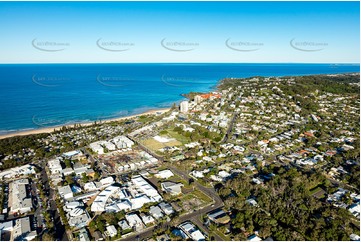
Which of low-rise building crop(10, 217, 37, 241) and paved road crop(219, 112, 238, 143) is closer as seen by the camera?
low-rise building crop(10, 217, 37, 241)

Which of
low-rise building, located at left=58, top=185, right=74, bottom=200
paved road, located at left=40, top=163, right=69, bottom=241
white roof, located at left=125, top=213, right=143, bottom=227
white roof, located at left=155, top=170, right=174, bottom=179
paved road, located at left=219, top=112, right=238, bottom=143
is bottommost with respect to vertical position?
A: paved road, located at left=40, top=163, right=69, bottom=241

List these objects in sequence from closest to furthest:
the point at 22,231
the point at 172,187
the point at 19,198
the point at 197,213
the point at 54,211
→ the point at 22,231
the point at 197,213
the point at 54,211
the point at 19,198
the point at 172,187

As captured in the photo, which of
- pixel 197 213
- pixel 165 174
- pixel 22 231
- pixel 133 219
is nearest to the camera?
pixel 22 231

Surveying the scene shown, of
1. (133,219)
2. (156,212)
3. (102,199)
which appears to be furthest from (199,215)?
(102,199)

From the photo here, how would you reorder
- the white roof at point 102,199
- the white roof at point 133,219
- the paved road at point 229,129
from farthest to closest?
the paved road at point 229,129, the white roof at point 102,199, the white roof at point 133,219

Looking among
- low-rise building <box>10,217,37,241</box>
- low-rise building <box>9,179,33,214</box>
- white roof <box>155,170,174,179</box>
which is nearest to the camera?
low-rise building <box>10,217,37,241</box>

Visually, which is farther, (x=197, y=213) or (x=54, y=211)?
(x=54, y=211)

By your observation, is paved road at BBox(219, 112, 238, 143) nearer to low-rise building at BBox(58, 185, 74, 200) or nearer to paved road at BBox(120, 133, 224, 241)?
paved road at BBox(120, 133, 224, 241)

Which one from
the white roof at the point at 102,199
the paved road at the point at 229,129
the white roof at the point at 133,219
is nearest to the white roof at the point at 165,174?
the white roof at the point at 102,199

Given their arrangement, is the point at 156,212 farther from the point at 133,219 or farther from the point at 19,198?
the point at 19,198

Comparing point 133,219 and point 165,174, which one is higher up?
point 165,174

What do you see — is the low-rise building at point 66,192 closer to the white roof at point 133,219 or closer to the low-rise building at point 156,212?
the white roof at point 133,219

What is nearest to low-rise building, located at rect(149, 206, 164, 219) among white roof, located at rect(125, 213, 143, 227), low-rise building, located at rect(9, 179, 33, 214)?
white roof, located at rect(125, 213, 143, 227)

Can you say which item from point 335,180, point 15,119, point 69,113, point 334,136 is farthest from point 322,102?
point 15,119
